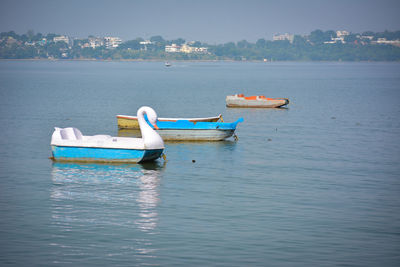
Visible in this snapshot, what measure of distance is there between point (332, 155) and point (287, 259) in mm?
19561

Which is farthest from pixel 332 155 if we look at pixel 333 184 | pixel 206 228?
pixel 206 228

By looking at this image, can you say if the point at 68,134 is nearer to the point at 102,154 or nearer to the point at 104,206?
the point at 102,154

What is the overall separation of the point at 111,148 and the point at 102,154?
623 mm

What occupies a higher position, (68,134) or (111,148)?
(68,134)

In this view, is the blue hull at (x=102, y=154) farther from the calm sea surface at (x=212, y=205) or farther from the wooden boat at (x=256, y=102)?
the wooden boat at (x=256, y=102)

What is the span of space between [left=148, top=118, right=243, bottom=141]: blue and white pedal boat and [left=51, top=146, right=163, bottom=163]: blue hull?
883cm

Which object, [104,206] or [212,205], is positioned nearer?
[104,206]

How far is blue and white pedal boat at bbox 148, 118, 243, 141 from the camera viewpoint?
40.9 meters

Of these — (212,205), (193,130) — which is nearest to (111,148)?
(212,205)

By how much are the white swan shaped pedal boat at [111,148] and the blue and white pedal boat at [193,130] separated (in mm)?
8639

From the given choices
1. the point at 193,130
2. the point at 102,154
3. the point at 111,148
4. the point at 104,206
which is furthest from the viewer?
the point at 193,130

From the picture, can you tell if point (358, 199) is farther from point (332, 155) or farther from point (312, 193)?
point (332, 155)

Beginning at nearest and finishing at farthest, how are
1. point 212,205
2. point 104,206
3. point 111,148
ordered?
point 104,206 < point 212,205 < point 111,148

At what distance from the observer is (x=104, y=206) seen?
24.0 metres
